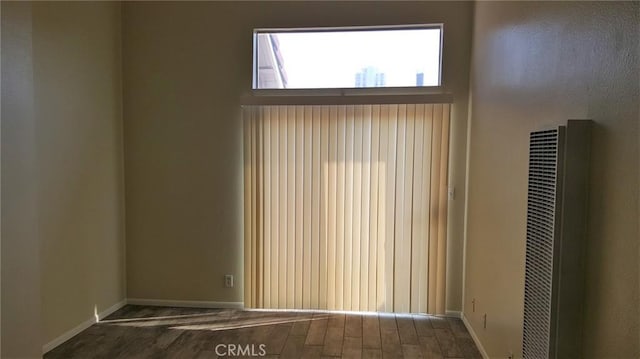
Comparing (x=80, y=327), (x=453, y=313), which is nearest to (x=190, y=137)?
(x=80, y=327)

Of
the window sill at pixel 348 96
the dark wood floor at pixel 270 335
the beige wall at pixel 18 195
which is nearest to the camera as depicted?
the beige wall at pixel 18 195

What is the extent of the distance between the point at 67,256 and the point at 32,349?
128 centimetres

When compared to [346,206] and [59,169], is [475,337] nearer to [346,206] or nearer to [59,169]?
[346,206]

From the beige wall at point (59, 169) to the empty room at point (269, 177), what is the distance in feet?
0.07

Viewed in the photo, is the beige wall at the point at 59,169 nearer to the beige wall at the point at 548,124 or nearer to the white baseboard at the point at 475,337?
the beige wall at the point at 548,124

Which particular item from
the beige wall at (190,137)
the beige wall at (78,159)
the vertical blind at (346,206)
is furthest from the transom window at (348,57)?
the beige wall at (78,159)

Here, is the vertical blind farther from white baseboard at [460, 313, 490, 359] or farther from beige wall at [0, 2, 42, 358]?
beige wall at [0, 2, 42, 358]

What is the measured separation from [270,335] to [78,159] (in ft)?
7.03

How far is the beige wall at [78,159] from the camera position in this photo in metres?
2.87

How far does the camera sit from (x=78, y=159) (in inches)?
125

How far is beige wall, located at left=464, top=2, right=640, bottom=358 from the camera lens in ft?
3.87

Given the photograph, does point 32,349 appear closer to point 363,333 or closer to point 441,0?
point 363,333

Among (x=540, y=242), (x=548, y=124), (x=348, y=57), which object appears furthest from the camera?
(x=348, y=57)

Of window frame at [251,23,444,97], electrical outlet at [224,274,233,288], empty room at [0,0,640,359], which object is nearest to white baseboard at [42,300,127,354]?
empty room at [0,0,640,359]
